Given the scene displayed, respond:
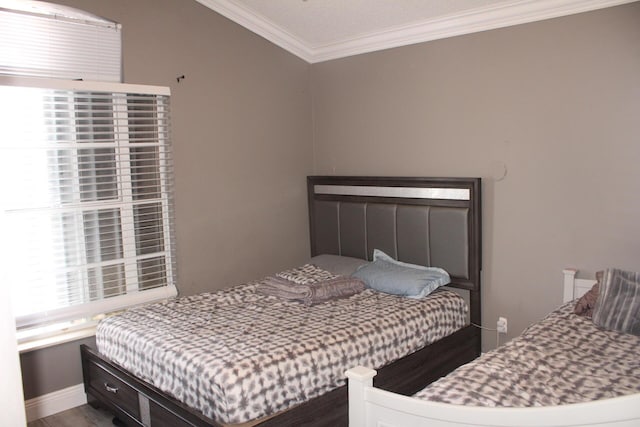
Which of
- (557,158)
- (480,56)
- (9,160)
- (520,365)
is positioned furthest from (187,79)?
(520,365)

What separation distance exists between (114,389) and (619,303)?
264cm

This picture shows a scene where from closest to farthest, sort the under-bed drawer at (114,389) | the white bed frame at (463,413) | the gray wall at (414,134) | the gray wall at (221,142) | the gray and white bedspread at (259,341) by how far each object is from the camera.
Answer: the white bed frame at (463,413) < the gray and white bedspread at (259,341) < the under-bed drawer at (114,389) < the gray wall at (414,134) < the gray wall at (221,142)

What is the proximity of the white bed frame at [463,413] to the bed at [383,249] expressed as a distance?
749 mm

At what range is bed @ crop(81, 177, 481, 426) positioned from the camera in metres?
2.51

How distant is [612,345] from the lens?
2396 mm

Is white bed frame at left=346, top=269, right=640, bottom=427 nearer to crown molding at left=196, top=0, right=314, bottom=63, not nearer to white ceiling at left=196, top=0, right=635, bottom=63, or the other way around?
white ceiling at left=196, top=0, right=635, bottom=63

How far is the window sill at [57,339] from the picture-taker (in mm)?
3155

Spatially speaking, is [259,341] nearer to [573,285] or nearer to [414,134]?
[573,285]

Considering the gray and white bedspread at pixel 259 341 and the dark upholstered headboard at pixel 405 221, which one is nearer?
the gray and white bedspread at pixel 259 341

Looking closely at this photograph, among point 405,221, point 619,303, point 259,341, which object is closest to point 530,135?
point 405,221

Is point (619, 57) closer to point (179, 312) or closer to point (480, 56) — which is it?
point (480, 56)

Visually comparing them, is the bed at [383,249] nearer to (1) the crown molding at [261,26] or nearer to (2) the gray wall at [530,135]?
(2) the gray wall at [530,135]

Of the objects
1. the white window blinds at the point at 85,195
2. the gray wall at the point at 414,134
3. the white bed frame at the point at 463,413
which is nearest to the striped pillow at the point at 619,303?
the gray wall at the point at 414,134

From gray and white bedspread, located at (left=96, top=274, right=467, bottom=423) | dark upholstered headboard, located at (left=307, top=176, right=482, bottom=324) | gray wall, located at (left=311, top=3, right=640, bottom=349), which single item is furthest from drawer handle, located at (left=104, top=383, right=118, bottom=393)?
gray wall, located at (left=311, top=3, right=640, bottom=349)
